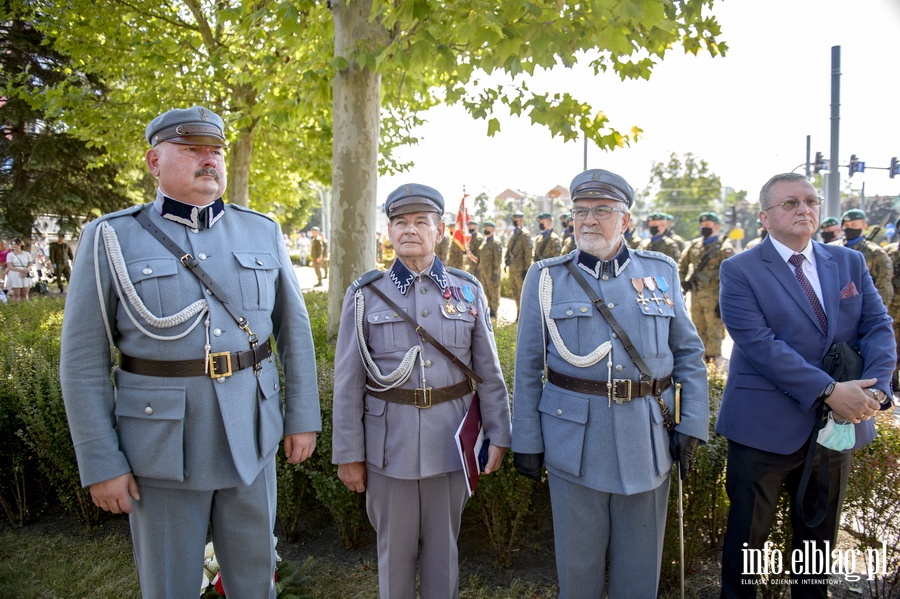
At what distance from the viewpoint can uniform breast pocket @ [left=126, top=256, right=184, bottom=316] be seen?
219cm

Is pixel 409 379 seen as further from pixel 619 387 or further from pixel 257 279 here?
pixel 619 387

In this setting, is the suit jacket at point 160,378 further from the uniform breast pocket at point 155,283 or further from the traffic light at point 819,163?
the traffic light at point 819,163

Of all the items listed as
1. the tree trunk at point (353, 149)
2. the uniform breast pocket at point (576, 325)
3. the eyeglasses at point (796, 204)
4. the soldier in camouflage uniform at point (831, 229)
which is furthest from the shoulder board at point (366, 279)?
the soldier in camouflage uniform at point (831, 229)

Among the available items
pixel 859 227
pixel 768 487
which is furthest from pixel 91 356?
pixel 859 227

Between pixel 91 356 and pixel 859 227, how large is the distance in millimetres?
9563

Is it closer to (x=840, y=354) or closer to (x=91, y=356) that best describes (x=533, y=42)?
(x=840, y=354)

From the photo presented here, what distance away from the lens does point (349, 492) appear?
136 inches

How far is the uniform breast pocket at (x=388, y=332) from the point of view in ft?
8.48

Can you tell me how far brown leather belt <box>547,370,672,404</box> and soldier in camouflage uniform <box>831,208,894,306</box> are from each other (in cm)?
730

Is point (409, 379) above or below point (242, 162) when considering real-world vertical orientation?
below

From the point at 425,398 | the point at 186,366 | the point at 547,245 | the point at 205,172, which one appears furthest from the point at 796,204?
the point at 547,245

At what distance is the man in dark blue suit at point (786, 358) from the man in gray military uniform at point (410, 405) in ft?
3.86

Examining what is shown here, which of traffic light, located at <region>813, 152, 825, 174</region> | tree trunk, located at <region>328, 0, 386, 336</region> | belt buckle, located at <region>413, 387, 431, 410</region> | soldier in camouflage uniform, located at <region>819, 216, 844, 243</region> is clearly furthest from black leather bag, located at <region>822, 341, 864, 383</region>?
traffic light, located at <region>813, 152, 825, 174</region>

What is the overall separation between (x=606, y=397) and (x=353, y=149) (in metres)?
3.89
